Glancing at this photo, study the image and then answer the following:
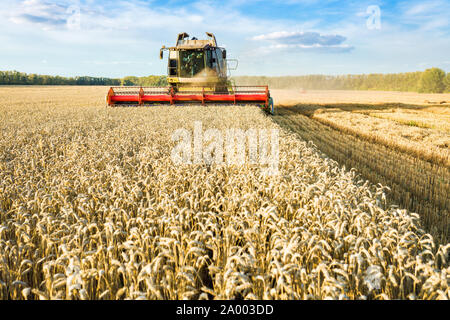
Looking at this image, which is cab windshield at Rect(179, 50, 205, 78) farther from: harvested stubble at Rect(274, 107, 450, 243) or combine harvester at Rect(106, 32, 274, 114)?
harvested stubble at Rect(274, 107, 450, 243)

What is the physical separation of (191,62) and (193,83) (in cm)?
116

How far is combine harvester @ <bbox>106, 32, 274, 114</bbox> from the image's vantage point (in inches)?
674

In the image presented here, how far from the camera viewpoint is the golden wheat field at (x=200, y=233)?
2.22 meters

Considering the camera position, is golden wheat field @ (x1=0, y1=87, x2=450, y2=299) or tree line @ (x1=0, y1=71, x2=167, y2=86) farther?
tree line @ (x1=0, y1=71, x2=167, y2=86)

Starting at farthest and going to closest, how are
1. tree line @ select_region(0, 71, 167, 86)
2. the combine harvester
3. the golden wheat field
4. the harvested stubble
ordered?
tree line @ select_region(0, 71, 167, 86) < the combine harvester < the harvested stubble < the golden wheat field

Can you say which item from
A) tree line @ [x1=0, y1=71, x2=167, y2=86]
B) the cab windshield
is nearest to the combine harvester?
the cab windshield

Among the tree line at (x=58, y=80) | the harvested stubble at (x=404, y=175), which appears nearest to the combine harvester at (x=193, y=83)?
the harvested stubble at (x=404, y=175)

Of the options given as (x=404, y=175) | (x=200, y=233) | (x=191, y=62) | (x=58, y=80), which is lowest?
(x=404, y=175)

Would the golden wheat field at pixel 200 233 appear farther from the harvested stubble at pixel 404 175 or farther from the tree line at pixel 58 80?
the tree line at pixel 58 80

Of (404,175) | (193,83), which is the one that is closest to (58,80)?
(193,83)

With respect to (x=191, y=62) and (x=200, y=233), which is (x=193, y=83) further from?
(x=200, y=233)

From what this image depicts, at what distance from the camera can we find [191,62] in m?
17.4

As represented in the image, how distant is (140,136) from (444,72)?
8391 centimetres
